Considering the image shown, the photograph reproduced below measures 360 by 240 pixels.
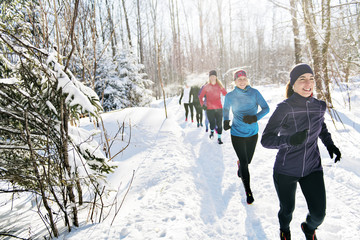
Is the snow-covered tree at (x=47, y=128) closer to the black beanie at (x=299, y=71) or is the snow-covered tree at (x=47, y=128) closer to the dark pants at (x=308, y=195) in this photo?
the dark pants at (x=308, y=195)

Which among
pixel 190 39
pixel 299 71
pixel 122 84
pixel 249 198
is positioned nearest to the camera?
pixel 299 71

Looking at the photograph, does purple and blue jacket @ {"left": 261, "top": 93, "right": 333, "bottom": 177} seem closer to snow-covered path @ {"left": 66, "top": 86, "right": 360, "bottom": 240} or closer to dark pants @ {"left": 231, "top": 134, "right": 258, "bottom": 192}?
snow-covered path @ {"left": 66, "top": 86, "right": 360, "bottom": 240}

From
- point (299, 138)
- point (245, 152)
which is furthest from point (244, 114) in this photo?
point (299, 138)

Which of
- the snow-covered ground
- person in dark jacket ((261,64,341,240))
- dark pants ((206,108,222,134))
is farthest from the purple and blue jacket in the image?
dark pants ((206,108,222,134))

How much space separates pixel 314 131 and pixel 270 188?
6.04 ft

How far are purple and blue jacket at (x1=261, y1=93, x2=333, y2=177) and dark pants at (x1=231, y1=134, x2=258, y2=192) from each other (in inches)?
47.2

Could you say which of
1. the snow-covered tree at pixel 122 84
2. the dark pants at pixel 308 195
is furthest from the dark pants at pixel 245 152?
the snow-covered tree at pixel 122 84

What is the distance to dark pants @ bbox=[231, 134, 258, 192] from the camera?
321cm

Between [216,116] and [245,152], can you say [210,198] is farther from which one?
[216,116]

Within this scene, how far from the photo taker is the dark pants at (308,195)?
1.88 metres

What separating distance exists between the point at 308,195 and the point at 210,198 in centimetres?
171

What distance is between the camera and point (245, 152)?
3344mm

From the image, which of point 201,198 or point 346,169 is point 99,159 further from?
point 346,169

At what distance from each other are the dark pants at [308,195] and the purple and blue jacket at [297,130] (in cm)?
7
